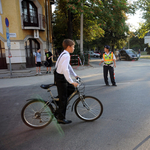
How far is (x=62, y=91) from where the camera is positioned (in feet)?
10.7

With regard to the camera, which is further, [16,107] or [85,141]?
[16,107]

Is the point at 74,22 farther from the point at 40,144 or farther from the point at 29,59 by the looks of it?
the point at 40,144

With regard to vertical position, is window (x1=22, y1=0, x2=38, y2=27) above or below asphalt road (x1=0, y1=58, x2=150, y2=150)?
above

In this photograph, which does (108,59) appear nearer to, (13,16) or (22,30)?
(22,30)

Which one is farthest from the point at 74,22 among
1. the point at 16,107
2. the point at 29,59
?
the point at 16,107

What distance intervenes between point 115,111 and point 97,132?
1230 mm

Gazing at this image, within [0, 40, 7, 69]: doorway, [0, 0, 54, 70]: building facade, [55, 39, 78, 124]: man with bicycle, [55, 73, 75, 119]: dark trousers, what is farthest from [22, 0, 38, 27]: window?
[55, 73, 75, 119]: dark trousers

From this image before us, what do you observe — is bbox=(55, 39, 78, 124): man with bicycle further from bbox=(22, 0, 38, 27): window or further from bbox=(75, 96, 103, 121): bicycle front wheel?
bbox=(22, 0, 38, 27): window

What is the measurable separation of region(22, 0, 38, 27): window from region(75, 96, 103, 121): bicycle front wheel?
42.1 ft

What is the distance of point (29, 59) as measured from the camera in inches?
603

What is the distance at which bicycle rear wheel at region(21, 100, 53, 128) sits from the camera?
11.0ft

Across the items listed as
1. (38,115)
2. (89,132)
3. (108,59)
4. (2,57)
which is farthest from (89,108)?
(2,57)

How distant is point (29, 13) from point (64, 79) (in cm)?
1367

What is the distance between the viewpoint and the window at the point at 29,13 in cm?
1450
